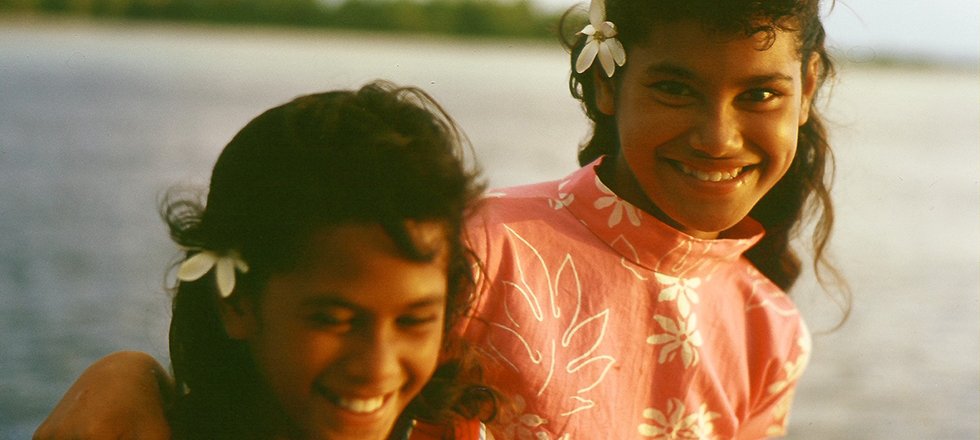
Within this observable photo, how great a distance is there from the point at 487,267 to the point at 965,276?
6.04 m

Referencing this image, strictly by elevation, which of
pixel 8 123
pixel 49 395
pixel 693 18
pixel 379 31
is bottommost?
pixel 379 31

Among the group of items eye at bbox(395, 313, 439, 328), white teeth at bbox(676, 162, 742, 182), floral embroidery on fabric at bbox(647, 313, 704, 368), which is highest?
white teeth at bbox(676, 162, 742, 182)

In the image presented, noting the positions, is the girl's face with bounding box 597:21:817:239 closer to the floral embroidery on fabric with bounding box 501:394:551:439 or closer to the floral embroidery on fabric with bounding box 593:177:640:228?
the floral embroidery on fabric with bounding box 593:177:640:228

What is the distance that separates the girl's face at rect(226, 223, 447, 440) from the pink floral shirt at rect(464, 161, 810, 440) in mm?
398

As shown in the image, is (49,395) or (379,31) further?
(379,31)

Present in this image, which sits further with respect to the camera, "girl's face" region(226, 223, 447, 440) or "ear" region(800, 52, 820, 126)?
"ear" region(800, 52, 820, 126)

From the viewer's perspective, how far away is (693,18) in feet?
7.22

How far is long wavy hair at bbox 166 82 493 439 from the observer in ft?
5.81

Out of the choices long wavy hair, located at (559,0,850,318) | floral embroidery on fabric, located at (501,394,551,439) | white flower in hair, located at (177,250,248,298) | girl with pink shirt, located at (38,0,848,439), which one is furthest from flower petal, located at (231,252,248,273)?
long wavy hair, located at (559,0,850,318)

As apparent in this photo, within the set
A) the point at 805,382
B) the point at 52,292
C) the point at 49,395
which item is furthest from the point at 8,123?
the point at 805,382

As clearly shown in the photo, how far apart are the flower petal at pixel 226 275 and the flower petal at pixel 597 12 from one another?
3.07 feet

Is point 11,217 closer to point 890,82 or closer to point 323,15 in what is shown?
point 323,15

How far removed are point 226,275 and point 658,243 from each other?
34.6 inches

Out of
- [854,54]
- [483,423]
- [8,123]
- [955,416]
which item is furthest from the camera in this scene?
[8,123]
